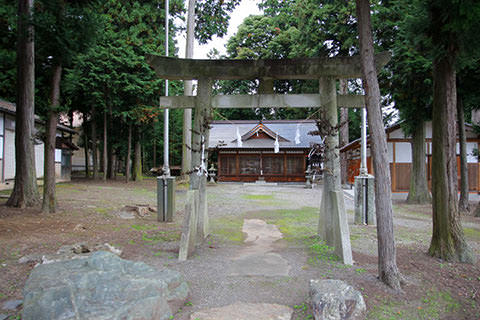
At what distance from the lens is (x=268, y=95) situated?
646 cm

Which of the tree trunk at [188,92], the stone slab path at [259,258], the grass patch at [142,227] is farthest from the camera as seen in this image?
the tree trunk at [188,92]

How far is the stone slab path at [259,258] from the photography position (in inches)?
192

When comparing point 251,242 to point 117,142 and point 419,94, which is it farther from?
point 117,142

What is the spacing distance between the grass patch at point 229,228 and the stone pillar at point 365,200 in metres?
3.51

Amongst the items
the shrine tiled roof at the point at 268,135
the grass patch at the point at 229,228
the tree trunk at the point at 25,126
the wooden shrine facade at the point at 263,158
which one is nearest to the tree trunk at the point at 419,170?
the grass patch at the point at 229,228

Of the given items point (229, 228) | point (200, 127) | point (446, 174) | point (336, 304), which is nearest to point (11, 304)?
point (336, 304)

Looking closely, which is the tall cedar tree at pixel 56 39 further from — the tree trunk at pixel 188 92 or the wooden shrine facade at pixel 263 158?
the wooden shrine facade at pixel 263 158

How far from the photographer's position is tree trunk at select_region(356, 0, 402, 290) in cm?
431

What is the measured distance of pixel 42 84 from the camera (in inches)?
417

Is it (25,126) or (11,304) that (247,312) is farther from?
(25,126)

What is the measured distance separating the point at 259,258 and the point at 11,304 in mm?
3668

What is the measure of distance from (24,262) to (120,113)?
52.0 ft

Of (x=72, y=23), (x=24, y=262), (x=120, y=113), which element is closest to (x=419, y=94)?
(x=72, y=23)

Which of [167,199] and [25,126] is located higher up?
[25,126]
